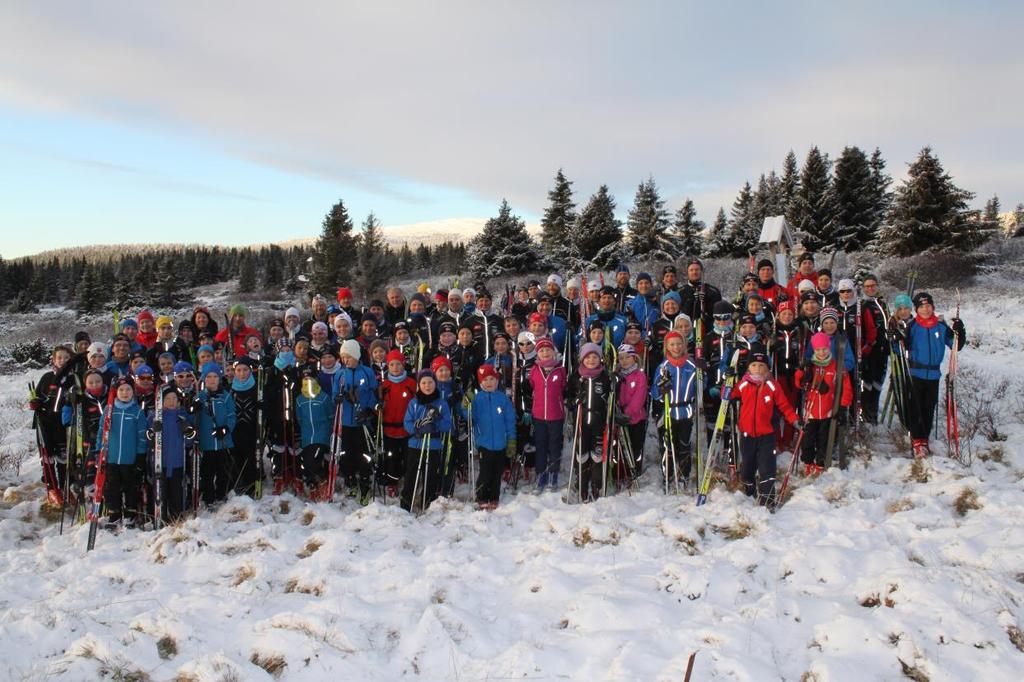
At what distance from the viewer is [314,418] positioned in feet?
25.2

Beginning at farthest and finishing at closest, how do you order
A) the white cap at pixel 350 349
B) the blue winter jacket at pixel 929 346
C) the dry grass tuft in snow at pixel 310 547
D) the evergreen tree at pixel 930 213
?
1. the evergreen tree at pixel 930 213
2. the white cap at pixel 350 349
3. the blue winter jacket at pixel 929 346
4. the dry grass tuft in snow at pixel 310 547

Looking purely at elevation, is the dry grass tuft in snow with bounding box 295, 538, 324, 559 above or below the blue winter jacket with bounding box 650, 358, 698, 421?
below

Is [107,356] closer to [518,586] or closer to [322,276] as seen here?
[518,586]

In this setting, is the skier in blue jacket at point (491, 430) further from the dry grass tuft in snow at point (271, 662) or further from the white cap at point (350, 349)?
the dry grass tuft in snow at point (271, 662)

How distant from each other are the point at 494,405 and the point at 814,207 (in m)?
29.3

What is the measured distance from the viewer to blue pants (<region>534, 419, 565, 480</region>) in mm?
7562

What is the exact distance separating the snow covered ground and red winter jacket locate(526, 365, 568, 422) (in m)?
1.06

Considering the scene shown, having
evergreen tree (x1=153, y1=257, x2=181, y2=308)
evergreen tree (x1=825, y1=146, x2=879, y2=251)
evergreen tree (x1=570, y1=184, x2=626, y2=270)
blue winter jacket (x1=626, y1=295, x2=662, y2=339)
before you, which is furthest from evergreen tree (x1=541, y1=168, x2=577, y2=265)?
evergreen tree (x1=153, y1=257, x2=181, y2=308)

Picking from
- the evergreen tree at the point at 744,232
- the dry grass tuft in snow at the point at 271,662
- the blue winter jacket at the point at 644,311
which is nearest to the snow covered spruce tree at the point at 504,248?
the evergreen tree at the point at 744,232

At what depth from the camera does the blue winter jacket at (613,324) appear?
8.73 meters

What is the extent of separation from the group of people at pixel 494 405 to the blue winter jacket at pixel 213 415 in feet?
0.08

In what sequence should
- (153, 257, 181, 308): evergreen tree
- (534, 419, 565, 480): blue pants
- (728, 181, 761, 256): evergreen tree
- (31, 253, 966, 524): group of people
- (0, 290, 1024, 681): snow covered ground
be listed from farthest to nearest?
(153, 257, 181, 308): evergreen tree < (728, 181, 761, 256): evergreen tree < (534, 419, 565, 480): blue pants < (31, 253, 966, 524): group of people < (0, 290, 1024, 681): snow covered ground

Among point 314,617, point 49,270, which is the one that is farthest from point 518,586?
point 49,270

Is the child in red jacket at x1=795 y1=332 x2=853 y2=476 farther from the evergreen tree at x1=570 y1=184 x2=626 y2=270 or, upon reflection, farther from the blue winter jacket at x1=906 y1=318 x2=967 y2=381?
the evergreen tree at x1=570 y1=184 x2=626 y2=270
